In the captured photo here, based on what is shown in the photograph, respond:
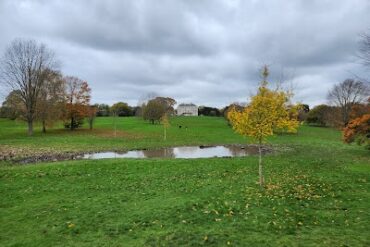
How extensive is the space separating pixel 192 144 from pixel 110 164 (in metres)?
17.4

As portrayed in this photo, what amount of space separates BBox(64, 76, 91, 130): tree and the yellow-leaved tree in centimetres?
4685

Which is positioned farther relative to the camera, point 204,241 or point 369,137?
point 369,137

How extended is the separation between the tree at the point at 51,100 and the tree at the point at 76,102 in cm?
215

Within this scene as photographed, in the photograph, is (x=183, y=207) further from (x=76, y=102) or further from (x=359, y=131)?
(x=76, y=102)

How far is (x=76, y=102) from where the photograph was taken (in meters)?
57.0

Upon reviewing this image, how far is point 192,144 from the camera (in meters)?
35.0

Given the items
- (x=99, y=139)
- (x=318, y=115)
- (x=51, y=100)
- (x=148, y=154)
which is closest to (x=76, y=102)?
(x=51, y=100)

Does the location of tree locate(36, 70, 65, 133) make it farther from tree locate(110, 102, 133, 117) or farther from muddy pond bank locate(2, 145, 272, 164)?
tree locate(110, 102, 133, 117)

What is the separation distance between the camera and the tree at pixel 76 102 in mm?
54719

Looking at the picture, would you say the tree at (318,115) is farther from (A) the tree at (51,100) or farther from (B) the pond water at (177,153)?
(A) the tree at (51,100)

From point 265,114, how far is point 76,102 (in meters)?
50.4

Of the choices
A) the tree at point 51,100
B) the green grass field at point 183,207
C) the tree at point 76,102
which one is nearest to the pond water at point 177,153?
the green grass field at point 183,207

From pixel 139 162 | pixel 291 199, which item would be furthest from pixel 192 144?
pixel 291 199

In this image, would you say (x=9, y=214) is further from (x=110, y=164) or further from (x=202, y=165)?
(x=202, y=165)
